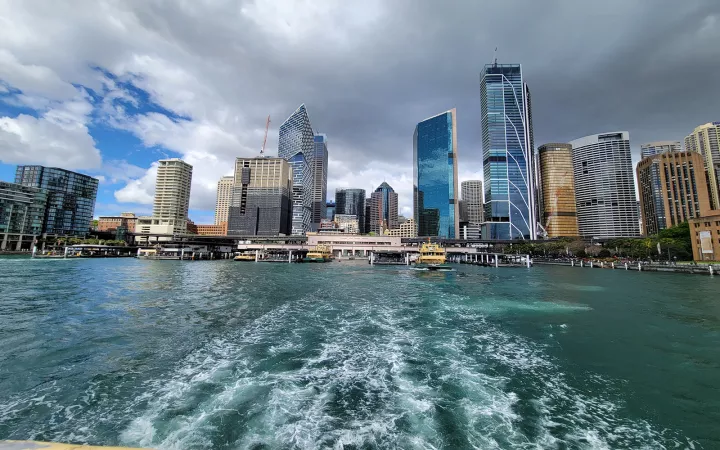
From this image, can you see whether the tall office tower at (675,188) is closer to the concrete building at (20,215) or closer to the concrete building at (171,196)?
the concrete building at (171,196)

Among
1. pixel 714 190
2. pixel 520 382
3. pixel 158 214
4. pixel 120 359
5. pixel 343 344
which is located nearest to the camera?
pixel 520 382

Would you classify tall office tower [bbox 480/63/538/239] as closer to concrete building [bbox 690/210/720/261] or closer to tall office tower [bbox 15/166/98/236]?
concrete building [bbox 690/210/720/261]

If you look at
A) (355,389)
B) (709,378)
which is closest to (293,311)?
(355,389)

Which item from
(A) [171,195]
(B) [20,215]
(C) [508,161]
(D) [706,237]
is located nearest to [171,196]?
(A) [171,195]

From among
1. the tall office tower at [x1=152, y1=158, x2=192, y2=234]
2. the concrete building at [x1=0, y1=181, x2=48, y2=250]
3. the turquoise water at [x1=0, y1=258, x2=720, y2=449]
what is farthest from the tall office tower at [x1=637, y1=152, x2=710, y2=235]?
the concrete building at [x1=0, y1=181, x2=48, y2=250]

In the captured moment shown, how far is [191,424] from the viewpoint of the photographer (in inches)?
273

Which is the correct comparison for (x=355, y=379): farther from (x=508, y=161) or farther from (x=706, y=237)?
(x=508, y=161)

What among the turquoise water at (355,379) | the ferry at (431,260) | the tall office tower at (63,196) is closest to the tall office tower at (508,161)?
the ferry at (431,260)

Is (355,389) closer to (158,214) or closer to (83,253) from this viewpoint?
(83,253)

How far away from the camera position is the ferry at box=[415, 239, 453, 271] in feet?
225

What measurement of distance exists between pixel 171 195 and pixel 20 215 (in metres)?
69.7

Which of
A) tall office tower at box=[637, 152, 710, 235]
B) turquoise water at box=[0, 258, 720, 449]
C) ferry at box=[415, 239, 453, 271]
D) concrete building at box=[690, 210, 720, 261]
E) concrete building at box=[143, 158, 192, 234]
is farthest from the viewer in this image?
concrete building at box=[143, 158, 192, 234]

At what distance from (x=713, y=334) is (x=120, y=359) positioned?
27.3m

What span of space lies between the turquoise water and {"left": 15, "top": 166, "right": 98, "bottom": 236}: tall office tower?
170246mm
